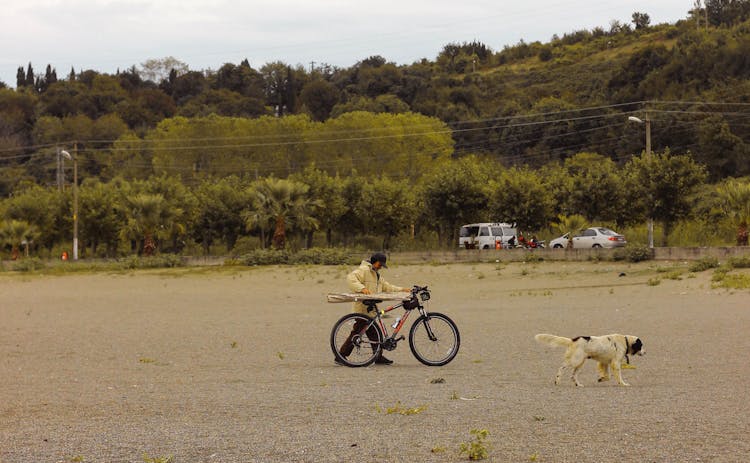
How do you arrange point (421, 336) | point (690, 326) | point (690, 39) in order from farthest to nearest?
point (690, 39), point (690, 326), point (421, 336)

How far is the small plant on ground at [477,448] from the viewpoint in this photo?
771 cm

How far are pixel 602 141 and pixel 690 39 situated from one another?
37590 mm

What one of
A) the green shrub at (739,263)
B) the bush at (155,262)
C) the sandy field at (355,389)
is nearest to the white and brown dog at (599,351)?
the sandy field at (355,389)

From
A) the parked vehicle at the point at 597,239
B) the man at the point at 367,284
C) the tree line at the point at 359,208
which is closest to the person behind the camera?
the man at the point at 367,284

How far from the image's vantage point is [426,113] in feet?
436

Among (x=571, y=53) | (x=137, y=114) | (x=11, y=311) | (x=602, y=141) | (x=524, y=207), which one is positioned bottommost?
(x=11, y=311)

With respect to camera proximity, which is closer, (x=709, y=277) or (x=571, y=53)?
(x=709, y=277)

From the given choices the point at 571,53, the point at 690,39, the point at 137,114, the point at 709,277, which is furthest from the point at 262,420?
the point at 571,53

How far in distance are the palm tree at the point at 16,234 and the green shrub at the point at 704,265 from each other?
1782 inches

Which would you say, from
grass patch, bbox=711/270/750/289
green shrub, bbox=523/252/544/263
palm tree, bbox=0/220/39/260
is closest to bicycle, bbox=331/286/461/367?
grass patch, bbox=711/270/750/289

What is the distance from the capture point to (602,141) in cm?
9288

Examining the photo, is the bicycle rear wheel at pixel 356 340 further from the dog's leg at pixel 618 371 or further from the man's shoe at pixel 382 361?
the dog's leg at pixel 618 371

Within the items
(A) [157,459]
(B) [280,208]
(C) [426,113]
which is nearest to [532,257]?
(B) [280,208]

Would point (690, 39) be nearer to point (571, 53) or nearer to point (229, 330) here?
point (571, 53)
